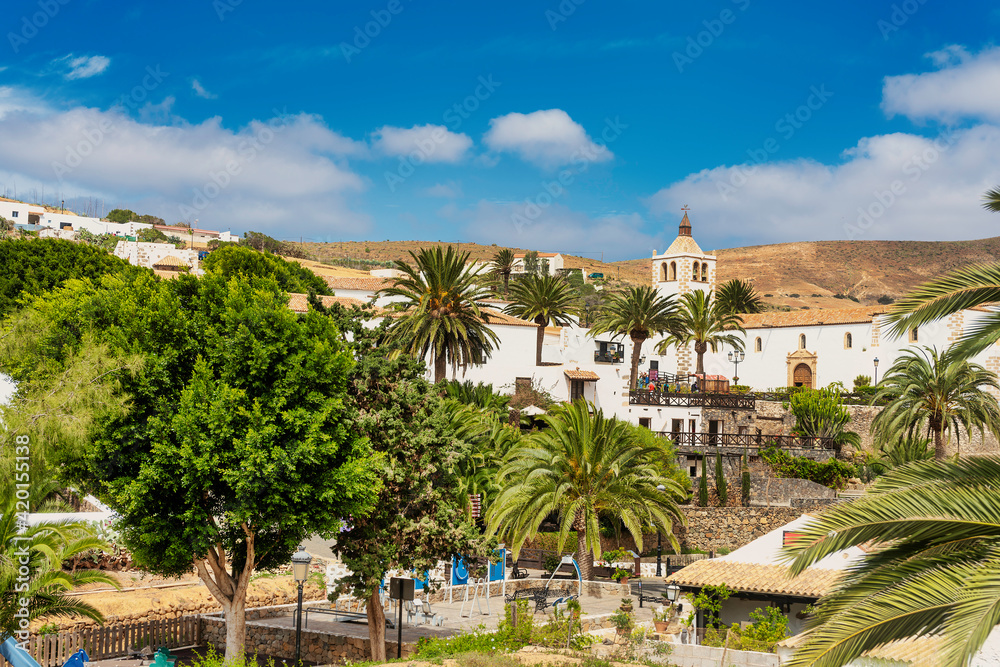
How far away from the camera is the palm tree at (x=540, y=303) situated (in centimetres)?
4847

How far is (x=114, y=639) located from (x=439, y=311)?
18210 millimetres

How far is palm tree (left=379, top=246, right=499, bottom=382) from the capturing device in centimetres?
3353

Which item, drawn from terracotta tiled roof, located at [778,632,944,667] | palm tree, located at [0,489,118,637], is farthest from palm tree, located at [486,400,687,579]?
palm tree, located at [0,489,118,637]

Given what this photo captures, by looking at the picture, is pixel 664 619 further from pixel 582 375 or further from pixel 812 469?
pixel 582 375

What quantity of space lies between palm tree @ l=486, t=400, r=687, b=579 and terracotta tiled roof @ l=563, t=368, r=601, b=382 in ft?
60.2

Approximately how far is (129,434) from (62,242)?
124 ft

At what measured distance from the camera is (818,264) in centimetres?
15138

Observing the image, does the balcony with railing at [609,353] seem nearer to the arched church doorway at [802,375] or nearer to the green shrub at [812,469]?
the green shrub at [812,469]

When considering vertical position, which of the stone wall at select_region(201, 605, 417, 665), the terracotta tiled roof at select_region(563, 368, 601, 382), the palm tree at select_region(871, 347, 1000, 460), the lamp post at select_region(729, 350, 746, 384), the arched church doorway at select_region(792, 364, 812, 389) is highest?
the lamp post at select_region(729, 350, 746, 384)

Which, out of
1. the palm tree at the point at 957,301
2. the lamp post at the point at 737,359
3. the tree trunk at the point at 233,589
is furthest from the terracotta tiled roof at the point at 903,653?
the lamp post at the point at 737,359

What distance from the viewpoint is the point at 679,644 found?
53.6ft

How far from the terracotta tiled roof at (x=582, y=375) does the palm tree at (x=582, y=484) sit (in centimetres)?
1835

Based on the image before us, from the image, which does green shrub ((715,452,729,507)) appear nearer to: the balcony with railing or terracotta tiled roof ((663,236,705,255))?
the balcony with railing

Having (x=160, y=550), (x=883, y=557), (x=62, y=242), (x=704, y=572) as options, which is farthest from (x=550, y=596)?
(x=62, y=242)
